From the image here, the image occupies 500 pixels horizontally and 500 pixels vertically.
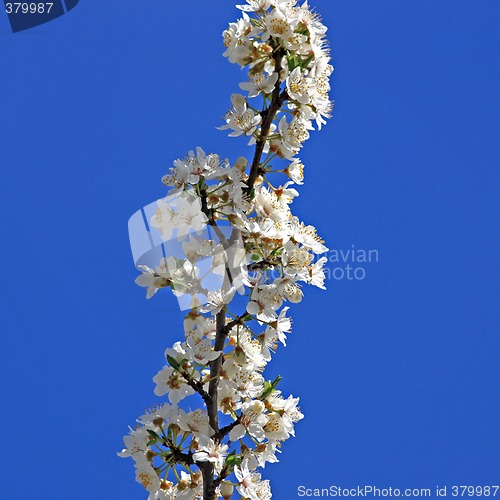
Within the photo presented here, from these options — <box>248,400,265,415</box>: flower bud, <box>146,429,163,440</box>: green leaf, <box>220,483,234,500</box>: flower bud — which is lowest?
<box>220,483,234,500</box>: flower bud

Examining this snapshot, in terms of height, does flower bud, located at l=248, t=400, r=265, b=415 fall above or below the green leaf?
above

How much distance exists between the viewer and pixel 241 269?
246 centimetres

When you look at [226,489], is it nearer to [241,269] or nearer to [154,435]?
[154,435]

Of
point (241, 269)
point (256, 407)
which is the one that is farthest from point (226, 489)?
point (241, 269)

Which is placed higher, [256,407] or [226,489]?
[256,407]

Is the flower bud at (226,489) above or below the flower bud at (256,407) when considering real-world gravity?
below

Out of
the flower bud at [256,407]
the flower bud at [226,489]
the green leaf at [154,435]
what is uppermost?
the flower bud at [256,407]

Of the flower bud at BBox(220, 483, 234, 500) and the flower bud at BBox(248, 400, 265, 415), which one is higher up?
the flower bud at BBox(248, 400, 265, 415)

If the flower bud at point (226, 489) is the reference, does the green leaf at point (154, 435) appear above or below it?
above

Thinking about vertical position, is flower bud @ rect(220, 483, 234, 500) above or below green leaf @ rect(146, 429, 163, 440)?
below

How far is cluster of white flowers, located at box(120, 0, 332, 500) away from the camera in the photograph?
247 cm

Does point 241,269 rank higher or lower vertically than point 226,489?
A: higher

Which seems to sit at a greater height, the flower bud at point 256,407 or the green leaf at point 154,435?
the flower bud at point 256,407

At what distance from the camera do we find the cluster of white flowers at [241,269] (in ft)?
8.11
